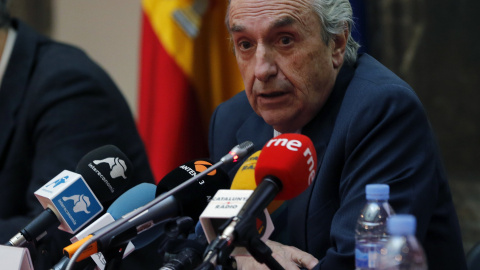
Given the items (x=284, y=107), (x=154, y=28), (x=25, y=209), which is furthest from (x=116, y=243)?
(x=154, y=28)

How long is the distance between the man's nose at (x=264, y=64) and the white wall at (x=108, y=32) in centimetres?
308

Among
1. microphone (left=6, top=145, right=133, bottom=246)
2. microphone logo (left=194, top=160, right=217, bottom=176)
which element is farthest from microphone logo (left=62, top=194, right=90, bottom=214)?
microphone logo (left=194, top=160, right=217, bottom=176)

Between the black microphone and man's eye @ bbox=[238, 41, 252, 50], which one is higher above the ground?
man's eye @ bbox=[238, 41, 252, 50]

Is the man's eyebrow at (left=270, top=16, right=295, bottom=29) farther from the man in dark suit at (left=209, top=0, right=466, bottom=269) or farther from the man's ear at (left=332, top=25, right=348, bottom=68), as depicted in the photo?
the man's ear at (left=332, top=25, right=348, bottom=68)

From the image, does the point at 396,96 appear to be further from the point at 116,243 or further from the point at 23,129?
the point at 23,129

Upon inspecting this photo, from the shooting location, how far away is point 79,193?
5.89 feet

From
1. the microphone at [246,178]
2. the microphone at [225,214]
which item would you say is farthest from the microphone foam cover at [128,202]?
the microphone at [225,214]

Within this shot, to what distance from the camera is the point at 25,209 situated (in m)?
2.98

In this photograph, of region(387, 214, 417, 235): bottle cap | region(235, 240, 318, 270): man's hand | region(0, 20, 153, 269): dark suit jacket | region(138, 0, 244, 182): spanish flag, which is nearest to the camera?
region(387, 214, 417, 235): bottle cap

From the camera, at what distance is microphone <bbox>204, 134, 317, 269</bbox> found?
134 centimetres

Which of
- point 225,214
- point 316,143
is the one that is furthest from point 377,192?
point 316,143

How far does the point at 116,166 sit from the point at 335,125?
0.67 m

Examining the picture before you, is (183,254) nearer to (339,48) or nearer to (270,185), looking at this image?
(270,185)

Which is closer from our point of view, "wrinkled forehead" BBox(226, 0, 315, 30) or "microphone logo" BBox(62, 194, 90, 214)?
"microphone logo" BBox(62, 194, 90, 214)
